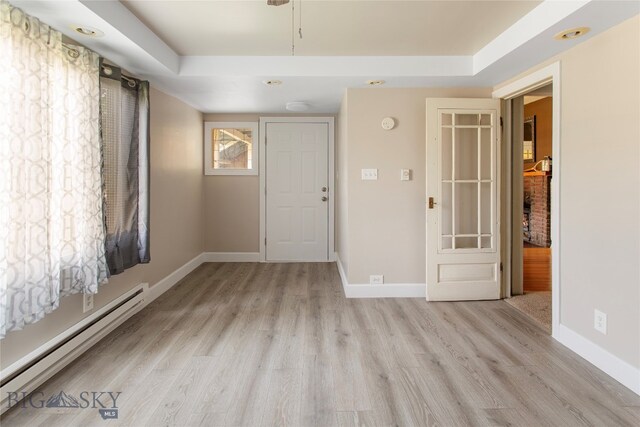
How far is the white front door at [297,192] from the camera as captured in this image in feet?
16.8

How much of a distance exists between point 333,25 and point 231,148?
311cm

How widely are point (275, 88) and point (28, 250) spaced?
2.53 m

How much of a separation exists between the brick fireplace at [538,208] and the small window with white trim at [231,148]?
493 centimetres

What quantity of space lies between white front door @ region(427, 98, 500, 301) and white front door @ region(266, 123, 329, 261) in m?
2.06

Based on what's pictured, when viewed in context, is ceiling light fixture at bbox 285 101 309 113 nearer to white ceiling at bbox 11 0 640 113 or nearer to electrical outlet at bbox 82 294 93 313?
white ceiling at bbox 11 0 640 113

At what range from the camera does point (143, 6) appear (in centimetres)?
227

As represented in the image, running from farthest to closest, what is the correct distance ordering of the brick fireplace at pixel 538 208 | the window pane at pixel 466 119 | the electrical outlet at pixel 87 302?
the brick fireplace at pixel 538 208
the window pane at pixel 466 119
the electrical outlet at pixel 87 302

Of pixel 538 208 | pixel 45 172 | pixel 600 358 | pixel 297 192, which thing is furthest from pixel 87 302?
pixel 538 208

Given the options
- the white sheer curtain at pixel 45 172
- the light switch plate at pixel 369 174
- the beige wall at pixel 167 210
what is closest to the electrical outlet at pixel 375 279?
the light switch plate at pixel 369 174

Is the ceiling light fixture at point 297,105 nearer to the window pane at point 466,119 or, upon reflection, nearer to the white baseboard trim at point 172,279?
the window pane at point 466,119

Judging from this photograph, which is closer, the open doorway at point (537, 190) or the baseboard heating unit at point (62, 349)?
the baseboard heating unit at point (62, 349)

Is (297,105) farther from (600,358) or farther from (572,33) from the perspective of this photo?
(600,358)

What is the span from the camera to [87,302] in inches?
99.2

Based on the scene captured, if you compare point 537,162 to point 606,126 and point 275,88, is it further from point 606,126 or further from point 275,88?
point 275,88
